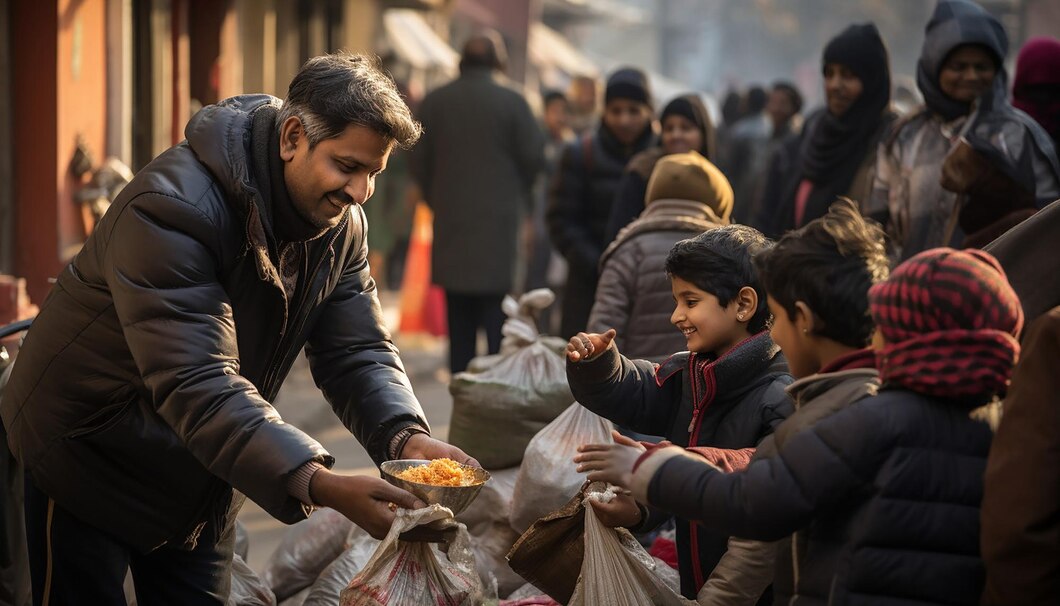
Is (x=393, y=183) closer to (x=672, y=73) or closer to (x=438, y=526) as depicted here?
(x=438, y=526)

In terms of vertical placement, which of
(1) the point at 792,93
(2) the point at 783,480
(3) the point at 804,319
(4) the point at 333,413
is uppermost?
(3) the point at 804,319

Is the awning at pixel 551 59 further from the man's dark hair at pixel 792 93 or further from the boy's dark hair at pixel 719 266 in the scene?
the boy's dark hair at pixel 719 266

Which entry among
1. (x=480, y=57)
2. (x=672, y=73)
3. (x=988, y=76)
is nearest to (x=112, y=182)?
(x=480, y=57)

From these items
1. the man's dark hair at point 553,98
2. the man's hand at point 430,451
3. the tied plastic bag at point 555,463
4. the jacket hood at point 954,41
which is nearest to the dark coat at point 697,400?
the man's hand at point 430,451

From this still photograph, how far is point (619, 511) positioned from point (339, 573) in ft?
5.12

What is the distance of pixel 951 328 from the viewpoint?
2.78m

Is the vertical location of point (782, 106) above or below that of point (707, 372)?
below

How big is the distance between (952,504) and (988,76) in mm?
4101

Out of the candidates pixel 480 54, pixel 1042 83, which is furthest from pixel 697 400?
pixel 480 54

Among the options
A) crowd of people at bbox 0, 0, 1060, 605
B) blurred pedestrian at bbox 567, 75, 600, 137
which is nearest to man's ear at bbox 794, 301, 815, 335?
crowd of people at bbox 0, 0, 1060, 605

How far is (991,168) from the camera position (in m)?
5.58

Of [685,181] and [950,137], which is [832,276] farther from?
[950,137]

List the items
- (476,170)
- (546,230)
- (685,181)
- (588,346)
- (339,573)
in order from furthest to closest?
(546,230), (476,170), (685,181), (339,573), (588,346)

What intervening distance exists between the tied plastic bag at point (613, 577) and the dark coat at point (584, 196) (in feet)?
14.1
